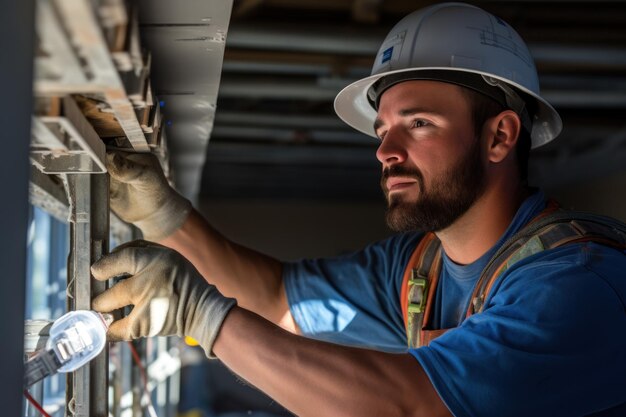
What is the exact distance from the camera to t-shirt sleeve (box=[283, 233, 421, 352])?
251cm

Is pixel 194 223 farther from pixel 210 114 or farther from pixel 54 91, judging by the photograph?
pixel 54 91

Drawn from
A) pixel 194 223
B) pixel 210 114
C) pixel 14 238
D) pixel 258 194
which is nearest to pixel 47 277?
pixel 194 223

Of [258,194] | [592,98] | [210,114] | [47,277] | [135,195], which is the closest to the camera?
[135,195]

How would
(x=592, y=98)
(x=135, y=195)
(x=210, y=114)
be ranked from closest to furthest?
(x=135, y=195) → (x=210, y=114) → (x=592, y=98)

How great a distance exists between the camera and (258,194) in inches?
375

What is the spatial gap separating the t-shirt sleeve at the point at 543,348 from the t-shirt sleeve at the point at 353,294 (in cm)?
83

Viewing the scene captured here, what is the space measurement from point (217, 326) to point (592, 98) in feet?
10.8

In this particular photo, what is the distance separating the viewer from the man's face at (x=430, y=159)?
204 centimetres

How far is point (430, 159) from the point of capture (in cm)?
204

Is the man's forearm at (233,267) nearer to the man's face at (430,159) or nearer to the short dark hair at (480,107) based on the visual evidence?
the man's face at (430,159)

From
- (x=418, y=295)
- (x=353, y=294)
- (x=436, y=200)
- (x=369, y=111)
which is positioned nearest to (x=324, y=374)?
(x=436, y=200)

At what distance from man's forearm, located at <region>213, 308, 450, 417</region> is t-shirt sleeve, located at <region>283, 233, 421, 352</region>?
0.92 m

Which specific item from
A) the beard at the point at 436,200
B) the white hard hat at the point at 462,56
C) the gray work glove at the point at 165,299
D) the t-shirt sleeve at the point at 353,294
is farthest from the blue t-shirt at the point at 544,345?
the t-shirt sleeve at the point at 353,294

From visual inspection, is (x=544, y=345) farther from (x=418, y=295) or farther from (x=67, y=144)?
(x=67, y=144)
